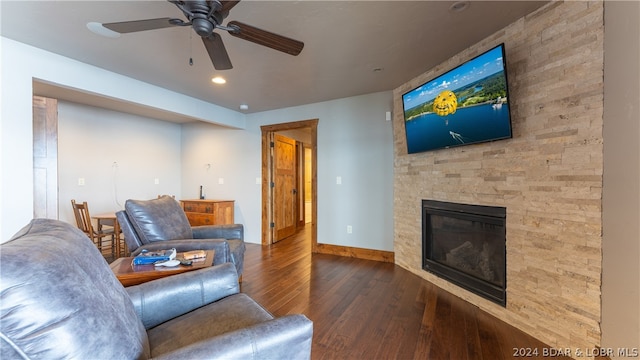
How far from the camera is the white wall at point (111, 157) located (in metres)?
3.89

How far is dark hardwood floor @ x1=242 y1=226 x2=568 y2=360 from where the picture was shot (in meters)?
1.68

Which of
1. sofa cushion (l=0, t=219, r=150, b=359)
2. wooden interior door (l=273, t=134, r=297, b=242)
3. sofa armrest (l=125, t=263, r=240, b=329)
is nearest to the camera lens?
sofa cushion (l=0, t=219, r=150, b=359)

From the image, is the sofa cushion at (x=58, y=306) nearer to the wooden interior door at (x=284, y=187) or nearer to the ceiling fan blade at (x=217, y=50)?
the ceiling fan blade at (x=217, y=50)

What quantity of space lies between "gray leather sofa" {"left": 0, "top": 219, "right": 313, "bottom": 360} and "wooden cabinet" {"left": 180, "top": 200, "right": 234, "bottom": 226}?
10.1 ft

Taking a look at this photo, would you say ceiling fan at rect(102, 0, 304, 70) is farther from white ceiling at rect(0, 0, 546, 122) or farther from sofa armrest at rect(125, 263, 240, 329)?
sofa armrest at rect(125, 263, 240, 329)

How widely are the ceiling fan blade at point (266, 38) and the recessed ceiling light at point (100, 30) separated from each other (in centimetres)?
122

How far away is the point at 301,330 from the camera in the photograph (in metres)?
0.92

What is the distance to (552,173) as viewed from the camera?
5.60 feet

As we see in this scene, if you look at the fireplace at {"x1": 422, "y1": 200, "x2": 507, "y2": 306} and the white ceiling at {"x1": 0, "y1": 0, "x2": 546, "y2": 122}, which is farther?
the fireplace at {"x1": 422, "y1": 200, "x2": 507, "y2": 306}

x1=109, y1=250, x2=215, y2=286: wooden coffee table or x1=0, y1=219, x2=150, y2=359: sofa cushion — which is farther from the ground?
x1=0, y1=219, x2=150, y2=359: sofa cushion

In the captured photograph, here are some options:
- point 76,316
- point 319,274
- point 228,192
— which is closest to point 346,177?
point 319,274

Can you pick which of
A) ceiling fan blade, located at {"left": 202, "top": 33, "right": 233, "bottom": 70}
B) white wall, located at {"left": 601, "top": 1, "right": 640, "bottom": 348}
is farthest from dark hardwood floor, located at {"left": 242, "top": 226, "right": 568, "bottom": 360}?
ceiling fan blade, located at {"left": 202, "top": 33, "right": 233, "bottom": 70}

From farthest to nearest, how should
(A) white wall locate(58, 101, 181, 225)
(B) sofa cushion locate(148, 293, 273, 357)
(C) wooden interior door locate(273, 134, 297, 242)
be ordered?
(C) wooden interior door locate(273, 134, 297, 242) < (A) white wall locate(58, 101, 181, 225) < (B) sofa cushion locate(148, 293, 273, 357)

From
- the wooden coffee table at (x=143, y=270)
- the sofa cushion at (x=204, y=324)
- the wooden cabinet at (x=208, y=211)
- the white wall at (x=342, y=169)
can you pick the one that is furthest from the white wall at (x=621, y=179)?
the wooden cabinet at (x=208, y=211)
